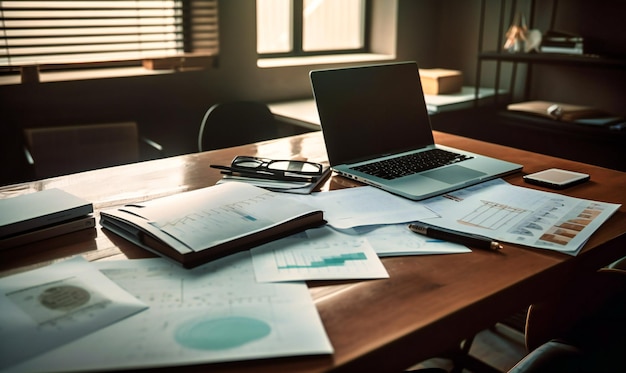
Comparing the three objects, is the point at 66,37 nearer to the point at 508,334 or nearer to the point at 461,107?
the point at 461,107

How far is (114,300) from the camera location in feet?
2.61

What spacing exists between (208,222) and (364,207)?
0.35 metres

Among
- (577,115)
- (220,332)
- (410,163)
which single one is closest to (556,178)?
(410,163)

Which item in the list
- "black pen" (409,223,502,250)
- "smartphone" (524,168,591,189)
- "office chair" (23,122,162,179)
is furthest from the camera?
"office chair" (23,122,162,179)

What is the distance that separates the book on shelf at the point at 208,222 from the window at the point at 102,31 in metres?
1.70

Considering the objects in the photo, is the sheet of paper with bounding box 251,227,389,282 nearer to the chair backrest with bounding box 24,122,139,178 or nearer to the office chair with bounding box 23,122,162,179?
the office chair with bounding box 23,122,162,179

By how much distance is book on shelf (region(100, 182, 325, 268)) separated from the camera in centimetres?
94

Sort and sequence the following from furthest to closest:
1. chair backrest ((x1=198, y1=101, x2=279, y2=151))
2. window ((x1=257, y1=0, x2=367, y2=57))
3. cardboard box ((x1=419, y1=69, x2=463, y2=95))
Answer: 1. window ((x1=257, y1=0, x2=367, y2=57))
2. cardboard box ((x1=419, y1=69, x2=463, y2=95))
3. chair backrest ((x1=198, y1=101, x2=279, y2=151))

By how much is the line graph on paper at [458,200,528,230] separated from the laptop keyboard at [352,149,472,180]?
0.80ft

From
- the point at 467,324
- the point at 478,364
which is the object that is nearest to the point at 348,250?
the point at 467,324

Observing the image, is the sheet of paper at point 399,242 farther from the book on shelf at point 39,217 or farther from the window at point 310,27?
the window at point 310,27

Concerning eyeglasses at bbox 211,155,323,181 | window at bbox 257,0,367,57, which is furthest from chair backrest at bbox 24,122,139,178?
eyeglasses at bbox 211,155,323,181

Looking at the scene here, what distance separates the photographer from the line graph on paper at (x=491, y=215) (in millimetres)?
1098

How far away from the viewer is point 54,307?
78 cm
